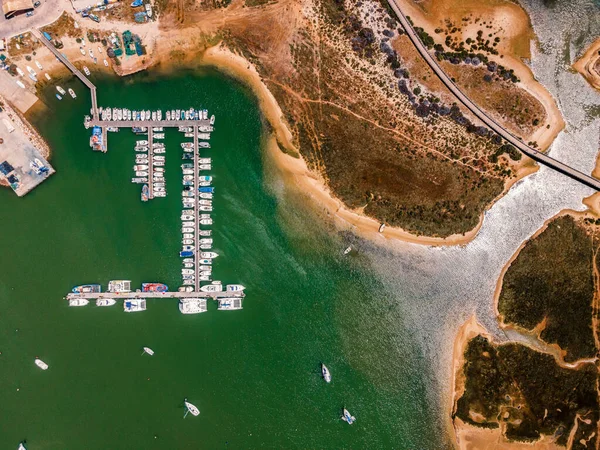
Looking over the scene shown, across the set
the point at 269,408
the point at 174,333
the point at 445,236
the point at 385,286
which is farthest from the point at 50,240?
the point at 445,236

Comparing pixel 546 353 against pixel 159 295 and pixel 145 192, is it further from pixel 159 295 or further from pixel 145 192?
pixel 145 192

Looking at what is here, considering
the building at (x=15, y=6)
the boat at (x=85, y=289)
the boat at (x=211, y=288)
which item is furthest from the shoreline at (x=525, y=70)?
the boat at (x=85, y=289)

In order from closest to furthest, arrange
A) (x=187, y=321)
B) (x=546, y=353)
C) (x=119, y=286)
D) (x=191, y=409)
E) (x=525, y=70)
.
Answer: (x=525, y=70) → (x=546, y=353) → (x=191, y=409) → (x=119, y=286) → (x=187, y=321)

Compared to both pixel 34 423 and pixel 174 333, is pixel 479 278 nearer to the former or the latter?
pixel 174 333

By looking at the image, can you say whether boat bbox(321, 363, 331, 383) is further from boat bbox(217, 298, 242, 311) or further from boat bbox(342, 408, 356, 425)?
boat bbox(217, 298, 242, 311)

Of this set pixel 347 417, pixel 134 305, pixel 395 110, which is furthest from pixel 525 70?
pixel 134 305

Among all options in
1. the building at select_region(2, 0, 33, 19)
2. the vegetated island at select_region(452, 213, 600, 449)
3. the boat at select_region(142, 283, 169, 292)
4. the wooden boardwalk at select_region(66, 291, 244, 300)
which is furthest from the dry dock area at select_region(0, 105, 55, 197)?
the vegetated island at select_region(452, 213, 600, 449)

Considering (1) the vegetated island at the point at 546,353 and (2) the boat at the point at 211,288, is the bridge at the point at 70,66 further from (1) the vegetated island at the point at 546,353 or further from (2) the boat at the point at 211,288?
(1) the vegetated island at the point at 546,353
